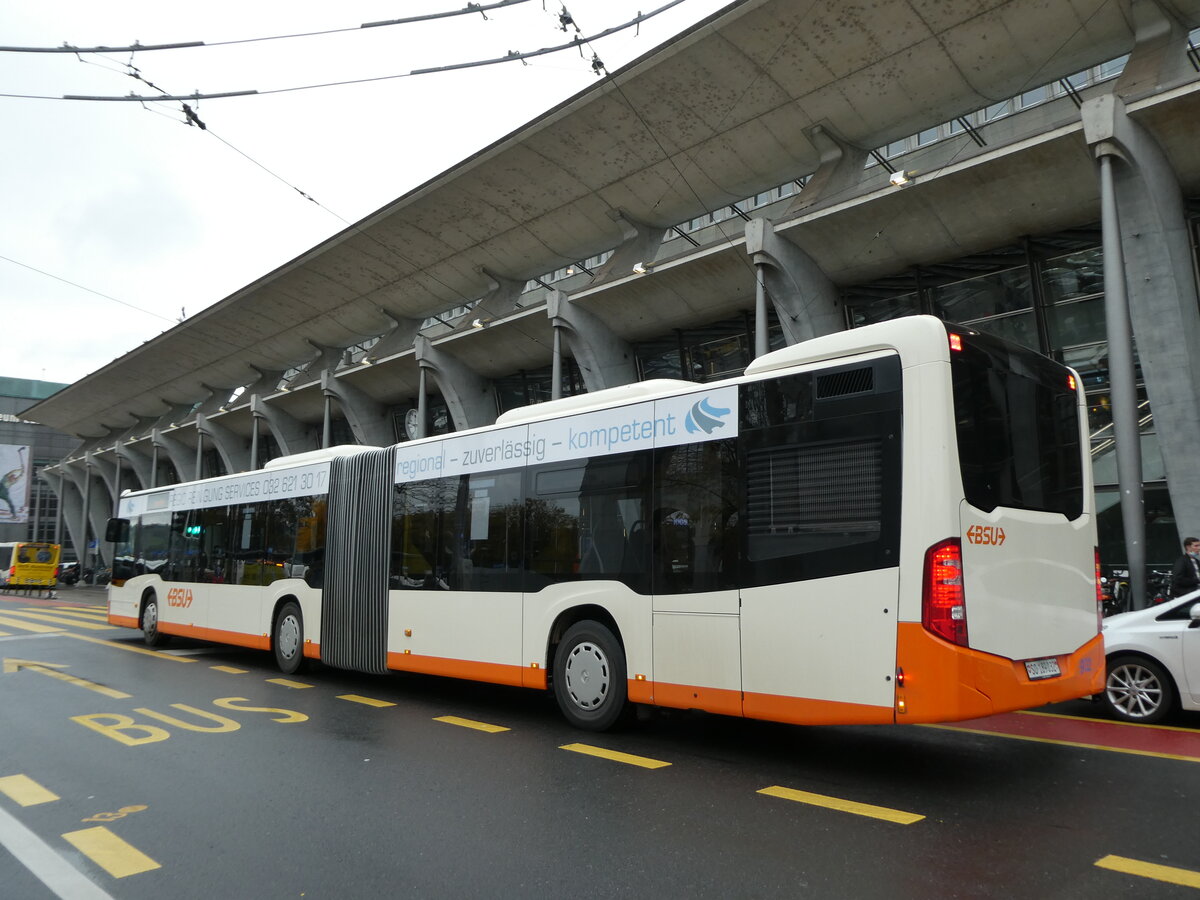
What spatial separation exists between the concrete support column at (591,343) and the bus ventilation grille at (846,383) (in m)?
16.6

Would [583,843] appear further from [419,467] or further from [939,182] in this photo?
[939,182]

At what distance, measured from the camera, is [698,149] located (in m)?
18.9

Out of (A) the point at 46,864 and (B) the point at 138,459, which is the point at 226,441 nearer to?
(B) the point at 138,459

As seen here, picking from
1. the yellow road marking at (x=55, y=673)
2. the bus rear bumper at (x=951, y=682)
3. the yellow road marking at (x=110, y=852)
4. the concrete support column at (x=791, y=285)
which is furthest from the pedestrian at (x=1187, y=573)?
the yellow road marking at (x=55, y=673)

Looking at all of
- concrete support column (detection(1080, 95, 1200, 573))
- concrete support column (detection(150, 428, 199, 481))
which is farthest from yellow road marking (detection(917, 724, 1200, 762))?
concrete support column (detection(150, 428, 199, 481))

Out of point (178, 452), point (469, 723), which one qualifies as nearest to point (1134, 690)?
point (469, 723)

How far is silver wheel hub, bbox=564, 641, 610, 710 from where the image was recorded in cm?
723

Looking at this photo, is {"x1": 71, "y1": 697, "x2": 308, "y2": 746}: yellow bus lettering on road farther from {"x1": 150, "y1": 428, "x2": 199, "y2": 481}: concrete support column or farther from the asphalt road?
{"x1": 150, "y1": 428, "x2": 199, "y2": 481}: concrete support column

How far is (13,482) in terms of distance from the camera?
50781 millimetres

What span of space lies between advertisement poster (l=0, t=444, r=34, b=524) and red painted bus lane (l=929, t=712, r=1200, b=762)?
56673mm

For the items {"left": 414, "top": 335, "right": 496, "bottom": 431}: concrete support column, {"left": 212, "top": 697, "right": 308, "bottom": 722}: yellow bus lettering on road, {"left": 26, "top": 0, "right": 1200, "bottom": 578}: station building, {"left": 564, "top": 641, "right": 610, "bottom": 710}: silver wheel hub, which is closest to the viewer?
{"left": 564, "top": 641, "right": 610, "bottom": 710}: silver wheel hub

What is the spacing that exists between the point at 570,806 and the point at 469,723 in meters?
3.09

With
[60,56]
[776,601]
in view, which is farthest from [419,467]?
[60,56]

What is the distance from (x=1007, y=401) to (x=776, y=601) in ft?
6.87
